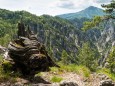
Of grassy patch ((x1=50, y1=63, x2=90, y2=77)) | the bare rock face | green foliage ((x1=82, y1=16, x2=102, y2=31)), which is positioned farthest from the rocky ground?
green foliage ((x1=82, y1=16, x2=102, y2=31))

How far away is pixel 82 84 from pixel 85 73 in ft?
8.40

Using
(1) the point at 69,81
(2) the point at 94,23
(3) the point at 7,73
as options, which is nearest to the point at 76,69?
(1) the point at 69,81

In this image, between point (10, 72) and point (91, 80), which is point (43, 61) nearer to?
point (10, 72)

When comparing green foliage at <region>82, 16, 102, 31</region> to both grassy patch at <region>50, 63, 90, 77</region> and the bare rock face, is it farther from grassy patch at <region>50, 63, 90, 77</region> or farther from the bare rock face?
the bare rock face

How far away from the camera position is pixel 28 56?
59.9 ft

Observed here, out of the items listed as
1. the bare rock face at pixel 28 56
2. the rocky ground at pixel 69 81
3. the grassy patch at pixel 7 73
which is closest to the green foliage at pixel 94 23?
the rocky ground at pixel 69 81

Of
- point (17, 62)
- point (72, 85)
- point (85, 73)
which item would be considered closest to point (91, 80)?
point (85, 73)

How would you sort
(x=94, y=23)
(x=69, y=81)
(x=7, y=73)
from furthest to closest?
1. (x=94, y=23)
2. (x=7, y=73)
3. (x=69, y=81)

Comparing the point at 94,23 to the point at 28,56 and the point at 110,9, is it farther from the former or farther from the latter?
the point at 28,56

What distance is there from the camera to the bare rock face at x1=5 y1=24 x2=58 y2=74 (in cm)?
1795

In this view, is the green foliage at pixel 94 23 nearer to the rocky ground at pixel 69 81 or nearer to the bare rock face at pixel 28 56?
the rocky ground at pixel 69 81

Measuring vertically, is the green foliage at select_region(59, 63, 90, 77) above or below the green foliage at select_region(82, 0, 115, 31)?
below

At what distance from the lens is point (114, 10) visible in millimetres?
33875

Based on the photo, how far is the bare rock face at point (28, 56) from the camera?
18.0 meters
